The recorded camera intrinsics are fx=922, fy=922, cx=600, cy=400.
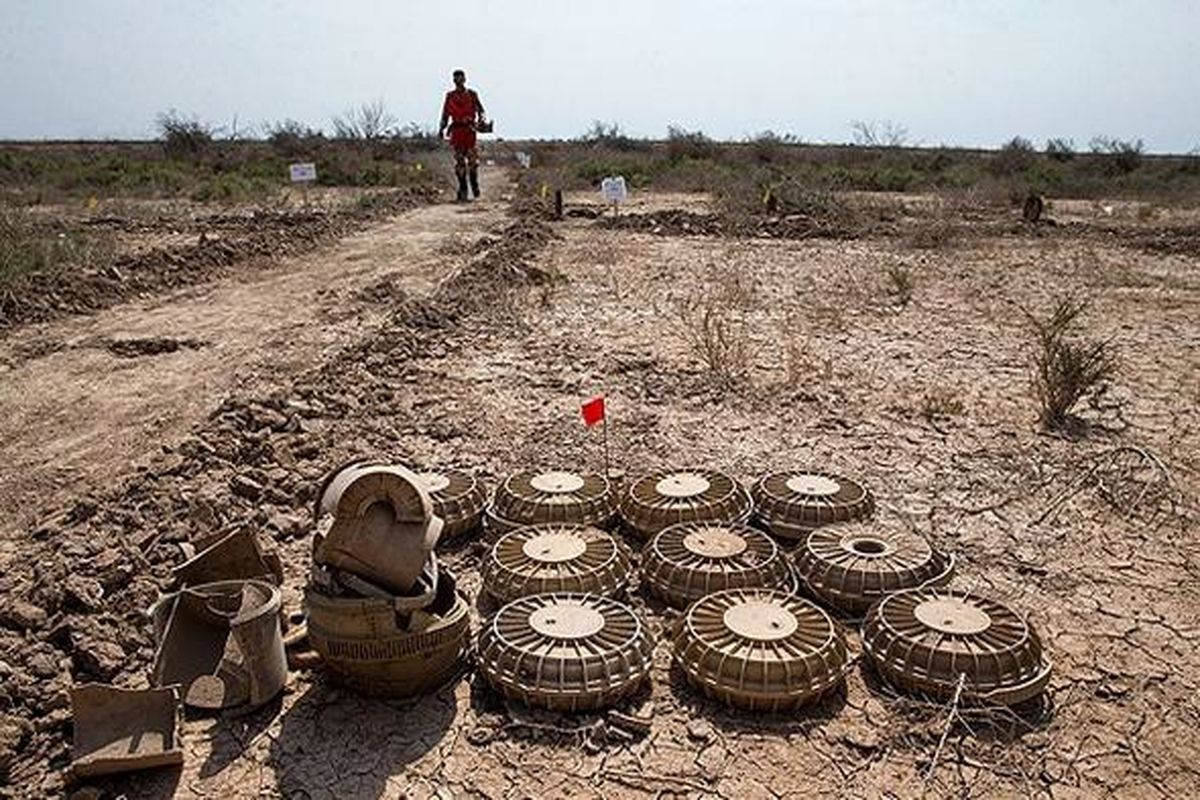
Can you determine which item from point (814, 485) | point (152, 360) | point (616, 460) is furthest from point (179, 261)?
point (814, 485)

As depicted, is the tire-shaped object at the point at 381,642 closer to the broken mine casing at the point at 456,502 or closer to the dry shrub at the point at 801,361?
the broken mine casing at the point at 456,502

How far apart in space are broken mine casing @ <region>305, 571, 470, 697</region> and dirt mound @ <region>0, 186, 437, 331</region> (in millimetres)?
6495

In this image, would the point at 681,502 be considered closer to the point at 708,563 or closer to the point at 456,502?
the point at 708,563

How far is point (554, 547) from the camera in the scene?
378cm

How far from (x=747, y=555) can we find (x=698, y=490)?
1.90ft

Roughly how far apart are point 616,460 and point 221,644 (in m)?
2.47

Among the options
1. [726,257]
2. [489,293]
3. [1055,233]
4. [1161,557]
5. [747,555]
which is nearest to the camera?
[747,555]

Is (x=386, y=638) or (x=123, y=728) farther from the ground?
(x=386, y=638)

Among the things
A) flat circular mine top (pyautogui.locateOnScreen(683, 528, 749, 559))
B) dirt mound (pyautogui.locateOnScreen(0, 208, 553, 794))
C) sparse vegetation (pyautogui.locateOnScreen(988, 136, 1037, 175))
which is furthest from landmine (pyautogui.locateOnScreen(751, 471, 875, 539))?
sparse vegetation (pyautogui.locateOnScreen(988, 136, 1037, 175))

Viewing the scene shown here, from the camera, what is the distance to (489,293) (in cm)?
955

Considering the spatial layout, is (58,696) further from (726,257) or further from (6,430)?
(726,257)

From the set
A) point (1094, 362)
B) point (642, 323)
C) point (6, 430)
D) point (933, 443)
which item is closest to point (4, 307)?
point (6, 430)

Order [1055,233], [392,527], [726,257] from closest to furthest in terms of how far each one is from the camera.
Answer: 1. [392,527]
2. [726,257]
3. [1055,233]

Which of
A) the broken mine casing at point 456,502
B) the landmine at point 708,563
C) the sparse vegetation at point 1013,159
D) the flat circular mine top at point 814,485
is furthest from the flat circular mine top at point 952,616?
the sparse vegetation at point 1013,159
